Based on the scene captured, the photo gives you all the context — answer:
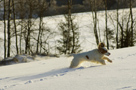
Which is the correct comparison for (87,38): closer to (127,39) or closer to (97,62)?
(127,39)

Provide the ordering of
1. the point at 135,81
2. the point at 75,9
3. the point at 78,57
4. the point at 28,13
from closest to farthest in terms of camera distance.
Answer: the point at 135,81, the point at 78,57, the point at 28,13, the point at 75,9

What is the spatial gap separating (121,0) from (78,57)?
21881mm

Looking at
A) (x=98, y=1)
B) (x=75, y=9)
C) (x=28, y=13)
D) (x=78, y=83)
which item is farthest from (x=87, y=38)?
(x=78, y=83)

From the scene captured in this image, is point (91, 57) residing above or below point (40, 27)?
below

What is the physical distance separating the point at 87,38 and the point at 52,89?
73.4 ft

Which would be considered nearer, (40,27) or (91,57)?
(91,57)

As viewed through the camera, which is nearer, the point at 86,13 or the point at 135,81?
the point at 135,81

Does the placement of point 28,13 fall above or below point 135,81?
above

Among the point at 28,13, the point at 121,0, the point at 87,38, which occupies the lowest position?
the point at 87,38

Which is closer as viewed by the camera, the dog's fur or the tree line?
the dog's fur

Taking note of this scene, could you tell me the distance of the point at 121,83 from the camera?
404 centimetres

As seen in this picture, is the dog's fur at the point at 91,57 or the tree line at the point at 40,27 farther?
the tree line at the point at 40,27

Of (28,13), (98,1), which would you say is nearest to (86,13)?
(98,1)

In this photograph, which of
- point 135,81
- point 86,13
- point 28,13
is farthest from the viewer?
point 86,13
